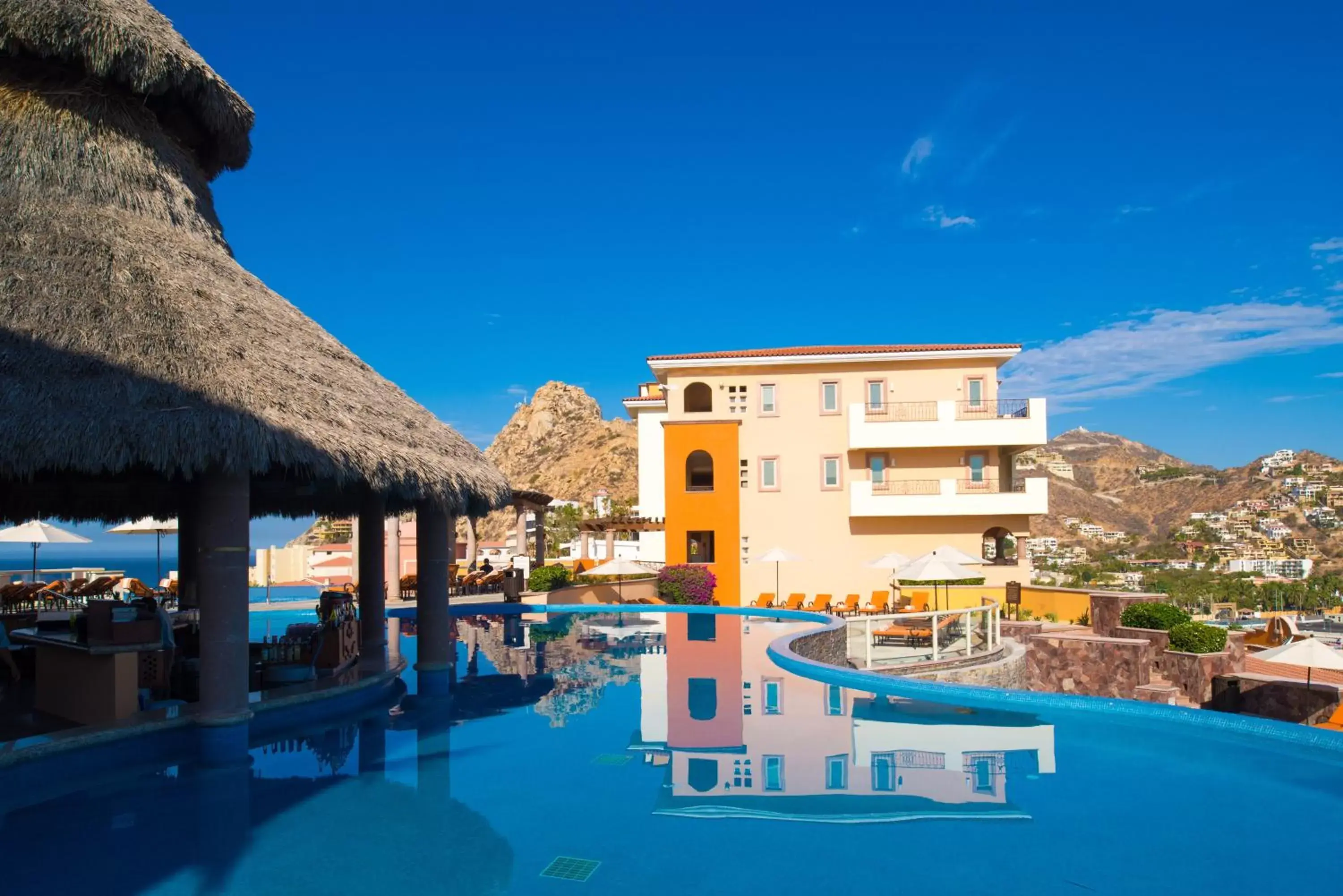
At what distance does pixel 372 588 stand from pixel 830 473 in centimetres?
1963

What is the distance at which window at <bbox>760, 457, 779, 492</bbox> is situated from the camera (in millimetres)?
31250

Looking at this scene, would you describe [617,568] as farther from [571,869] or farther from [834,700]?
[571,869]

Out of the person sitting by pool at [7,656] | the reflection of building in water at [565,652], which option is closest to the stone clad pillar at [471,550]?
the reflection of building in water at [565,652]

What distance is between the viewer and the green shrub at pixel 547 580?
27.4m

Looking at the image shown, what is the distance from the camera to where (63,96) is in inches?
453

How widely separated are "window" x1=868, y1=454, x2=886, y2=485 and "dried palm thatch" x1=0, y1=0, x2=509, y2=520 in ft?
63.7

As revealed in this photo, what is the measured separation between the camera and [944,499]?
29.5 m

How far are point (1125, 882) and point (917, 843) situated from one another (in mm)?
1469

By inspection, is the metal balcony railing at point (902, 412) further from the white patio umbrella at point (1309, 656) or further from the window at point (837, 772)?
the window at point (837, 772)

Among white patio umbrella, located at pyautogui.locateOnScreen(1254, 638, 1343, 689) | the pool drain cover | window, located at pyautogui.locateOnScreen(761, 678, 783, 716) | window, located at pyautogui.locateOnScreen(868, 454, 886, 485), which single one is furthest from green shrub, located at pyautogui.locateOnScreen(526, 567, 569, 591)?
the pool drain cover

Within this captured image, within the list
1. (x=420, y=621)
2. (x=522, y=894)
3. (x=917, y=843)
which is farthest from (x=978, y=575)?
(x=522, y=894)

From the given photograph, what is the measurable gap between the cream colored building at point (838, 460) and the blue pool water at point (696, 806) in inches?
719

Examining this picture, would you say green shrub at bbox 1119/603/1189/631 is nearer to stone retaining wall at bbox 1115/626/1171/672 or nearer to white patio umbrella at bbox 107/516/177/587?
stone retaining wall at bbox 1115/626/1171/672

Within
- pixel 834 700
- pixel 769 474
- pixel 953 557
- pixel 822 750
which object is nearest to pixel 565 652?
pixel 834 700
